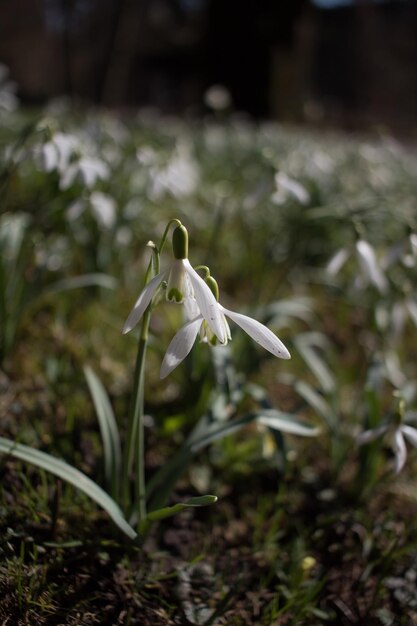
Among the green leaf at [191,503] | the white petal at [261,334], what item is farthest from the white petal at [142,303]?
the green leaf at [191,503]

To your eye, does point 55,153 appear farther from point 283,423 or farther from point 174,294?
point 283,423

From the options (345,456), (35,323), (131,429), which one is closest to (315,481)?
(345,456)

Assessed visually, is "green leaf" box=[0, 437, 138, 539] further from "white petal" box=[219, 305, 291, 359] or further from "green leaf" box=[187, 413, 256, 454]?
"white petal" box=[219, 305, 291, 359]

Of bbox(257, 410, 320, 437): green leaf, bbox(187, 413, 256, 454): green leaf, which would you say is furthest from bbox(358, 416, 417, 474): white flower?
bbox(187, 413, 256, 454): green leaf

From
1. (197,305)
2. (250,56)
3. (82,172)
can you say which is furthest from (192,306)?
(250,56)

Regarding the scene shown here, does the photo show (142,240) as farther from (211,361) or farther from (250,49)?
(250,49)

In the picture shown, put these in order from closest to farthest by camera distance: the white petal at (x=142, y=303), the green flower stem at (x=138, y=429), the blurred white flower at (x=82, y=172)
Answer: the white petal at (x=142, y=303), the green flower stem at (x=138, y=429), the blurred white flower at (x=82, y=172)

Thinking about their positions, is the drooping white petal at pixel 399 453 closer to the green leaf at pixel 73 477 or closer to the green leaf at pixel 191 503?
the green leaf at pixel 191 503
